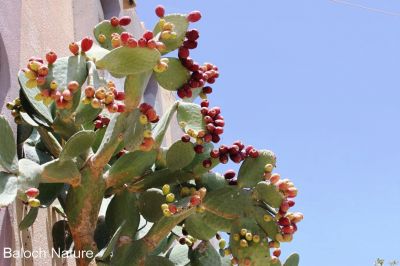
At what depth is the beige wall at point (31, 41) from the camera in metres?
3.68

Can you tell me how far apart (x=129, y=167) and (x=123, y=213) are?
0.77 ft

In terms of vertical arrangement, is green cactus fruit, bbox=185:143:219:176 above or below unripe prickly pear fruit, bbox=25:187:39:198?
below

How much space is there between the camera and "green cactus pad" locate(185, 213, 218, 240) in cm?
352

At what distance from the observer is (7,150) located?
3029 millimetres

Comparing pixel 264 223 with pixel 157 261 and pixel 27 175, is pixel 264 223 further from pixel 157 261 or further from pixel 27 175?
pixel 27 175

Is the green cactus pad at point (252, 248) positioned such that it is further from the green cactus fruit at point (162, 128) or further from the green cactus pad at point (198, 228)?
the green cactus fruit at point (162, 128)

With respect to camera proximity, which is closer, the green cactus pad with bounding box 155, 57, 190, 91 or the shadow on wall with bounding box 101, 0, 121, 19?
the green cactus pad with bounding box 155, 57, 190, 91

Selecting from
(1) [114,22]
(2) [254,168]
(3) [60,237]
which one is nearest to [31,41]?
(1) [114,22]

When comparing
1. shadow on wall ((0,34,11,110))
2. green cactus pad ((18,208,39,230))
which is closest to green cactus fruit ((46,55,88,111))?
green cactus pad ((18,208,39,230))

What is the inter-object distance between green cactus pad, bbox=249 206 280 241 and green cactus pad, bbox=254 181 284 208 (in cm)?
5

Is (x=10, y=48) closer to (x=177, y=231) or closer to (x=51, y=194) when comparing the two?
(x=51, y=194)

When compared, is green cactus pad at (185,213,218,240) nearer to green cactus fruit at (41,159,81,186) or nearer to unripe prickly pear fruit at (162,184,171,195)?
unripe prickly pear fruit at (162,184,171,195)

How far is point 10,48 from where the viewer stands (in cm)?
407

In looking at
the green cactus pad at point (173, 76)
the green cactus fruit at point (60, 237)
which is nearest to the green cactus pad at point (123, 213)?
the green cactus fruit at point (60, 237)
